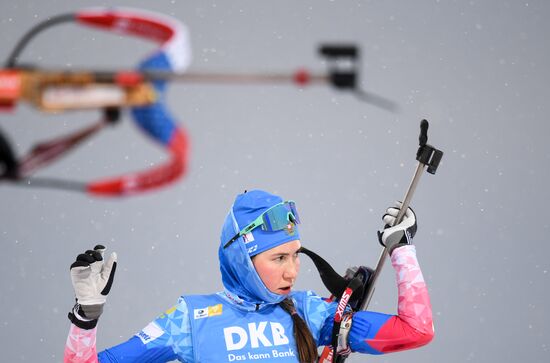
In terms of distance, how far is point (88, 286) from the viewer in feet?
6.50

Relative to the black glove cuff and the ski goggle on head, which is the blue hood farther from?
the black glove cuff

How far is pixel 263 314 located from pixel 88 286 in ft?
1.59

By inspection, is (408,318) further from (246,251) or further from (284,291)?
(246,251)

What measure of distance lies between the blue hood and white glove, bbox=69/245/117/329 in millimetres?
331

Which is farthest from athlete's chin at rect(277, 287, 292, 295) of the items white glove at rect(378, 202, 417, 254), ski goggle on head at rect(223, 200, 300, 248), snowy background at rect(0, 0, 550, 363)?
snowy background at rect(0, 0, 550, 363)

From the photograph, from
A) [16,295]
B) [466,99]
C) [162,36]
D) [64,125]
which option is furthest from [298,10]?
[162,36]

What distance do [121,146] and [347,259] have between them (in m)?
0.89

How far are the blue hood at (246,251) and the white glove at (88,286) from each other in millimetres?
331

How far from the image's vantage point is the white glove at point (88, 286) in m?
1.98

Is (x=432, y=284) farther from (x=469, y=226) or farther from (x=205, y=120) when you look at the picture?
(x=205, y=120)

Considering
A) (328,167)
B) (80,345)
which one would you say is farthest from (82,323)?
(328,167)

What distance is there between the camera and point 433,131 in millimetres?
3168

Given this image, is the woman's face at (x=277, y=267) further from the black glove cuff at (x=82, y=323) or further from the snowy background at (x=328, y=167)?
the snowy background at (x=328, y=167)

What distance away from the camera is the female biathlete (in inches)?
84.7
